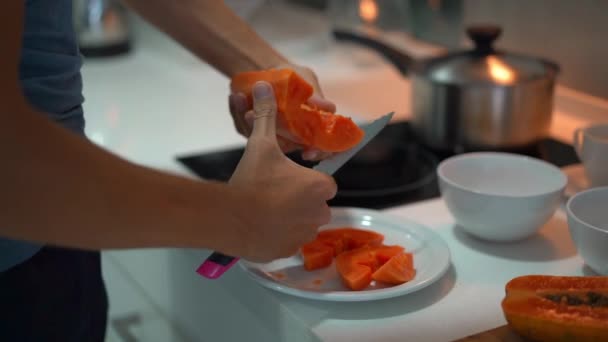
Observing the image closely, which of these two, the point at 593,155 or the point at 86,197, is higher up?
the point at 86,197

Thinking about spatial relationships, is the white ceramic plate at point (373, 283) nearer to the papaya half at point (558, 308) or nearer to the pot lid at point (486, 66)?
the papaya half at point (558, 308)

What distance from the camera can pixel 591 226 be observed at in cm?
75

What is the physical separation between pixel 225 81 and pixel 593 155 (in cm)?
92

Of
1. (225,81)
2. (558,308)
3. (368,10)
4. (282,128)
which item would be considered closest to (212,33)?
(282,128)

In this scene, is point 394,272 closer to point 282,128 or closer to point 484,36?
point 282,128

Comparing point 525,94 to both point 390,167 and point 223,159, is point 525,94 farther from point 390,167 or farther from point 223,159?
point 223,159

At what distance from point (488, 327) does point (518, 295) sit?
47 mm

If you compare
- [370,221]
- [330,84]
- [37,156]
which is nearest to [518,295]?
[370,221]

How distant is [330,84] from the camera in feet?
5.41

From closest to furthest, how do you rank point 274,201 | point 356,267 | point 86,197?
point 86,197, point 274,201, point 356,267

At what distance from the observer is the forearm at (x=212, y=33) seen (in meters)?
0.98

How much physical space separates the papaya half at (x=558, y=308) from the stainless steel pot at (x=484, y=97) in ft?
1.57

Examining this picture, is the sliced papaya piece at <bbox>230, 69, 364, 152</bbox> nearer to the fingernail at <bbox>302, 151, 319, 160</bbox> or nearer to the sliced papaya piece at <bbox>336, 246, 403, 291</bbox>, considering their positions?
the fingernail at <bbox>302, 151, 319, 160</bbox>

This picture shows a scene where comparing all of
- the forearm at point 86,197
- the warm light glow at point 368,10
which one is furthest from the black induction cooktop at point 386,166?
the warm light glow at point 368,10
